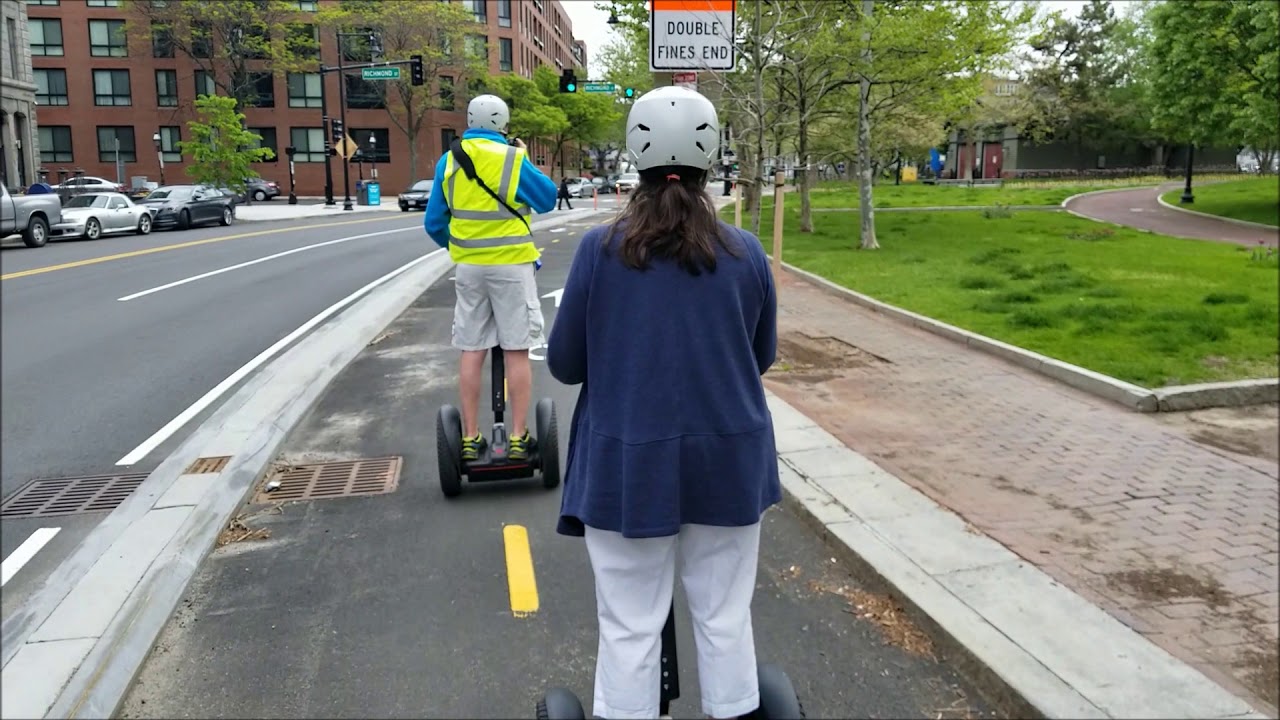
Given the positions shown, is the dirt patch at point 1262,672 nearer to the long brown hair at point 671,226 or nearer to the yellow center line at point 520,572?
the long brown hair at point 671,226

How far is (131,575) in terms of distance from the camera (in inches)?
171

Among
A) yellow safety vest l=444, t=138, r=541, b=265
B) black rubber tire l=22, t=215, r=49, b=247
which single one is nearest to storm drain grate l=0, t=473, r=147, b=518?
yellow safety vest l=444, t=138, r=541, b=265

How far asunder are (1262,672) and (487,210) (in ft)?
13.4

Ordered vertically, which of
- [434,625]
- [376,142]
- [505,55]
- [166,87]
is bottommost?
[434,625]

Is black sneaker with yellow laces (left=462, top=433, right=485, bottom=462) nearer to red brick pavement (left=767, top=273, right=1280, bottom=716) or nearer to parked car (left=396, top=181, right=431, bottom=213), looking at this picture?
red brick pavement (left=767, top=273, right=1280, bottom=716)

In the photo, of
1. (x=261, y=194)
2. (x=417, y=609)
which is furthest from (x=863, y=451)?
(x=261, y=194)

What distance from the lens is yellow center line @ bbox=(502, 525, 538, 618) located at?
4375 millimetres

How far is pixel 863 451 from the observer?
6.62 meters

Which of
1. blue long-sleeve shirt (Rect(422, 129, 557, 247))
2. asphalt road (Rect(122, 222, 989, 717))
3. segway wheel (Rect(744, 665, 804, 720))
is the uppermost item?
blue long-sleeve shirt (Rect(422, 129, 557, 247))

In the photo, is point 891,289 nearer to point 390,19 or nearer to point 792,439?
point 792,439

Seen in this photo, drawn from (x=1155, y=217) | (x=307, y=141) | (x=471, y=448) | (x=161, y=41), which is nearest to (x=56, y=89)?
(x=471, y=448)

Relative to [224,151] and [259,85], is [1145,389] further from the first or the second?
[224,151]

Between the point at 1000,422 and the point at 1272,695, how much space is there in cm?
391

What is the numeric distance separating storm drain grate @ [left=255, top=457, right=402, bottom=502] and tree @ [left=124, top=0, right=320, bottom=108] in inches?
122
